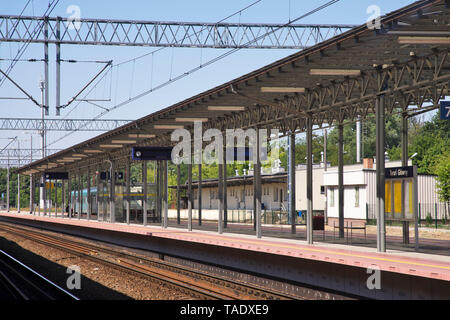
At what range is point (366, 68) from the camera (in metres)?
22.0

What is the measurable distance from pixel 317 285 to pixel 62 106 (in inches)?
565

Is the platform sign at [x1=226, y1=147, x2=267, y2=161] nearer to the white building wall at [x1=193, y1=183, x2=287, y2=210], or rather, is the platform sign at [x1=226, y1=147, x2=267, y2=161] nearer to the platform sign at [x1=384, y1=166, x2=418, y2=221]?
the platform sign at [x1=384, y1=166, x2=418, y2=221]

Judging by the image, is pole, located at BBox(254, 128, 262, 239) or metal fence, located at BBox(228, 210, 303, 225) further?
metal fence, located at BBox(228, 210, 303, 225)

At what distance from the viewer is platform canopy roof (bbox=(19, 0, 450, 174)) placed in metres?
17.4

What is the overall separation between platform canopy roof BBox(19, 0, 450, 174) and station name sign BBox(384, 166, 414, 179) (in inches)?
87.0

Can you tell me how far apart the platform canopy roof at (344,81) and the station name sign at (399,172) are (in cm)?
221

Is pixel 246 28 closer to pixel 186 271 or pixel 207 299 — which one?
pixel 186 271

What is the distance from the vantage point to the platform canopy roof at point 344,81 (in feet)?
57.1

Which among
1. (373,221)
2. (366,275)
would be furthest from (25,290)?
(373,221)

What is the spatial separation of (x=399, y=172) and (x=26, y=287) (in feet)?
36.5
